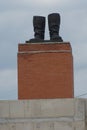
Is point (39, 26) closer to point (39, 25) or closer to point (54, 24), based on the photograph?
point (39, 25)

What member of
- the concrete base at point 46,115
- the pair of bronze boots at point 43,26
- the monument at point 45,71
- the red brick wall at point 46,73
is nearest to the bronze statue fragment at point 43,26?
the pair of bronze boots at point 43,26

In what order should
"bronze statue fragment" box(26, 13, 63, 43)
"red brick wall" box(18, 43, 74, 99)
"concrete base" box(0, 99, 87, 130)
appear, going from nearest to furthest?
"concrete base" box(0, 99, 87, 130), "red brick wall" box(18, 43, 74, 99), "bronze statue fragment" box(26, 13, 63, 43)

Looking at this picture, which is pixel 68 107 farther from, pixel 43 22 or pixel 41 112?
pixel 43 22

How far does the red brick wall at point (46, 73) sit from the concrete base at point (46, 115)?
2.80 feet

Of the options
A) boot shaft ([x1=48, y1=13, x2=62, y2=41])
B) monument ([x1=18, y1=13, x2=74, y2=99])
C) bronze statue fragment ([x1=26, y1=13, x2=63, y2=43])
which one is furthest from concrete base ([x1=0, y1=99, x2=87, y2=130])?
boot shaft ([x1=48, y1=13, x2=62, y2=41])

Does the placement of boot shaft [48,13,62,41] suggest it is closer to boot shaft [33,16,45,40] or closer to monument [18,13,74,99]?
boot shaft [33,16,45,40]

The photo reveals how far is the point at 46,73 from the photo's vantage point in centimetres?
1151

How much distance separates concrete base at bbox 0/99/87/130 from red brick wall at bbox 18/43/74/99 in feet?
2.80

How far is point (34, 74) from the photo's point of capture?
1152 cm

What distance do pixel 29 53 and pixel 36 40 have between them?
465mm

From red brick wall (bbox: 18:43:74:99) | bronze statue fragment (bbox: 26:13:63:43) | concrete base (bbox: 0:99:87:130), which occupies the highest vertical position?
bronze statue fragment (bbox: 26:13:63:43)

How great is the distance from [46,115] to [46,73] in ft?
4.40

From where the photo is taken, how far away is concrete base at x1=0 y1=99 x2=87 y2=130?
1044 cm

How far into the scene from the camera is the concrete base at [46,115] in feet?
34.2
